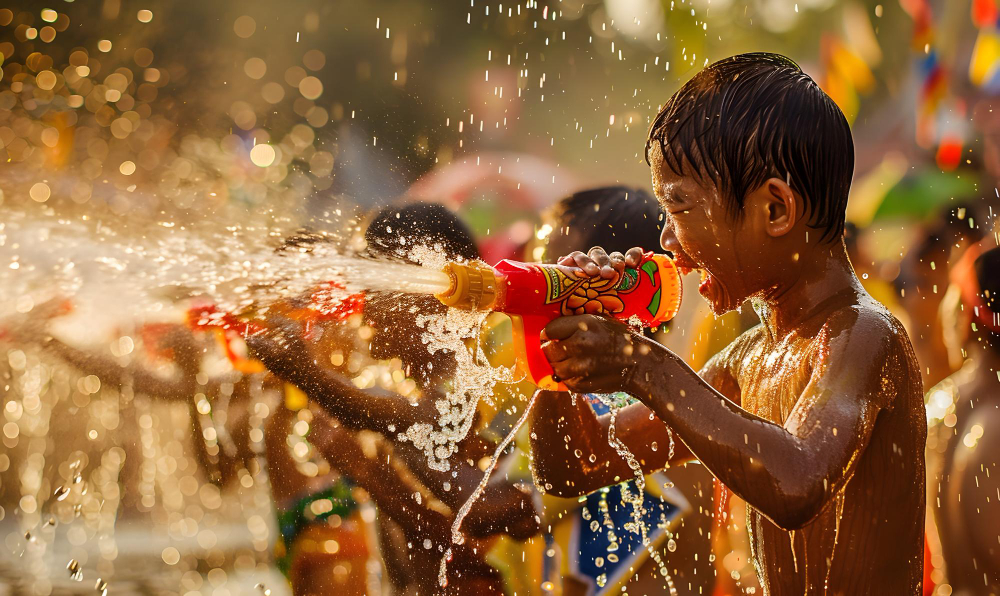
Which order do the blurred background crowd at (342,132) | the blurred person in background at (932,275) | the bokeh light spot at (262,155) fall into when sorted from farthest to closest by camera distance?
the bokeh light spot at (262,155) < the blurred background crowd at (342,132) < the blurred person in background at (932,275)

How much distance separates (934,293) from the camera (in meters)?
3.78

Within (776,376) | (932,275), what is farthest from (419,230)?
(932,275)

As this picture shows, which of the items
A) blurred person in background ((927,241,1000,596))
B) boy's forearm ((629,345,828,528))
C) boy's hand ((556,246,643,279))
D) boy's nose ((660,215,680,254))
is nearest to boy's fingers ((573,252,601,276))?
boy's hand ((556,246,643,279))

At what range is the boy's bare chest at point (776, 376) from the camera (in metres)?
1.22

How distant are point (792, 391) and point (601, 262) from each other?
36 cm

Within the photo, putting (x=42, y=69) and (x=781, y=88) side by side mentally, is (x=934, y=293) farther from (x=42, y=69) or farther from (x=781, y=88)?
(x=42, y=69)

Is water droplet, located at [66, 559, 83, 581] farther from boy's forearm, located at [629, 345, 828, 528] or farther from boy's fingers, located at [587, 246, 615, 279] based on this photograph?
boy's forearm, located at [629, 345, 828, 528]

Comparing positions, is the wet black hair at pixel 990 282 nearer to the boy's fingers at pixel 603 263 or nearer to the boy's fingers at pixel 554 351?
the boy's fingers at pixel 603 263

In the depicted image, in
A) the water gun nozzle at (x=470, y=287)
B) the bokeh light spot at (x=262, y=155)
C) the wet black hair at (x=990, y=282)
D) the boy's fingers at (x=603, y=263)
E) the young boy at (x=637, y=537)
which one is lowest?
the bokeh light spot at (x=262, y=155)

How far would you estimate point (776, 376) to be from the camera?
1.31 m

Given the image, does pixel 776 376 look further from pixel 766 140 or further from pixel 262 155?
pixel 262 155

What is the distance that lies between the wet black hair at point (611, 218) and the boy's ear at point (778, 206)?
4.55 feet

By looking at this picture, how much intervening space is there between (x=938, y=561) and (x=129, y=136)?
5.05m

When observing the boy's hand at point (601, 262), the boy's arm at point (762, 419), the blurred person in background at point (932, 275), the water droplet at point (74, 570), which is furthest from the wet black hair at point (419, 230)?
the water droplet at point (74, 570)
